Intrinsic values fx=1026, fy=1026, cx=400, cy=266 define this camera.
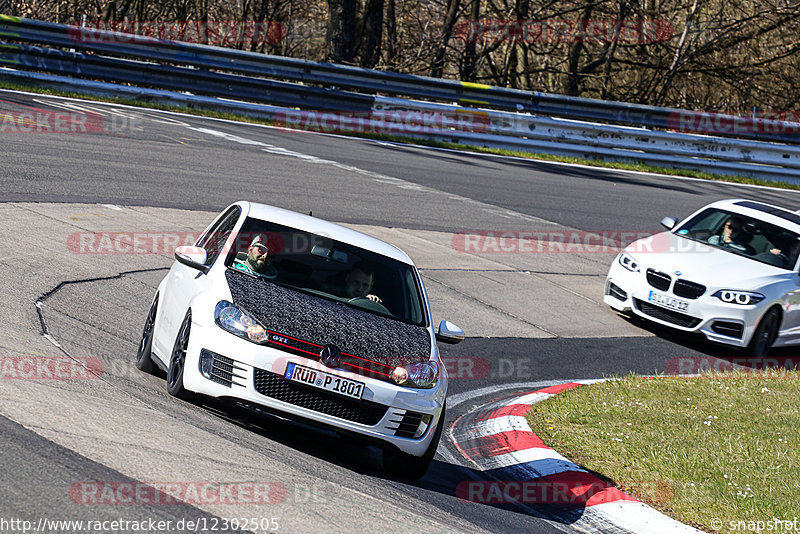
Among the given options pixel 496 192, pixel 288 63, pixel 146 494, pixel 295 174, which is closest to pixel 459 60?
pixel 288 63

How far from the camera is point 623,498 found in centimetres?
678

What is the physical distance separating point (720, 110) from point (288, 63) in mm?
15971

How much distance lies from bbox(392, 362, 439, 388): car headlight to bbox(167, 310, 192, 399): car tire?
52.6 inches

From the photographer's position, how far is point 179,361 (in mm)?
6566

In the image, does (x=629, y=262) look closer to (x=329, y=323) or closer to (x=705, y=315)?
(x=705, y=315)

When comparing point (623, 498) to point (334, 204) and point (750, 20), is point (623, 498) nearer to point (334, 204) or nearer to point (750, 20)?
point (334, 204)

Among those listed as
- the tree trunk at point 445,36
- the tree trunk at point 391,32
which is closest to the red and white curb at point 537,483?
the tree trunk at point 445,36

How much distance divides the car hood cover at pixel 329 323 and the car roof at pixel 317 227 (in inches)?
28.8

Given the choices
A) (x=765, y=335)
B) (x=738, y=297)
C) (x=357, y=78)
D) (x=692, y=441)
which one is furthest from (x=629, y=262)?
(x=357, y=78)

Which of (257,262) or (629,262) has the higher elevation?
(257,262)

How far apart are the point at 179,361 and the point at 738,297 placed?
765 centimetres

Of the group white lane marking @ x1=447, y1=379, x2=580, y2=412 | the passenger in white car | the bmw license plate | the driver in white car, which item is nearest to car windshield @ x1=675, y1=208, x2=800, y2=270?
the passenger in white car

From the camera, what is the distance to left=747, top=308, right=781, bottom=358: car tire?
12.1m

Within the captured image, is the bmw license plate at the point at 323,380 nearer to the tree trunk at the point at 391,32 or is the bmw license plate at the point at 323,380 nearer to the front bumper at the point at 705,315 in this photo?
the front bumper at the point at 705,315
